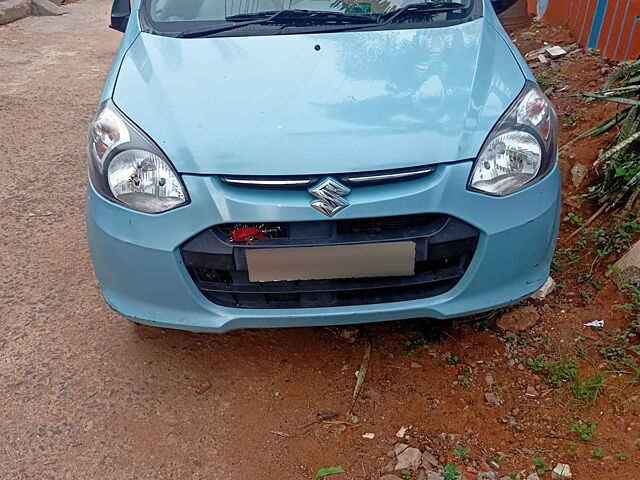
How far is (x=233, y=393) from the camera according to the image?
2277 mm

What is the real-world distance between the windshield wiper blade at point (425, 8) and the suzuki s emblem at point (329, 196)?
1014mm

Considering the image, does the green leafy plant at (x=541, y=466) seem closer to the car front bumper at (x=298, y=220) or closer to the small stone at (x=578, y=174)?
the car front bumper at (x=298, y=220)

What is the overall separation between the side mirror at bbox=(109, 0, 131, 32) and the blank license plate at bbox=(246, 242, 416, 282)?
1872 millimetres

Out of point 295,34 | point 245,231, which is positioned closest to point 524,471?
point 245,231

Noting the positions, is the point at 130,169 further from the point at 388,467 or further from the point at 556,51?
the point at 556,51

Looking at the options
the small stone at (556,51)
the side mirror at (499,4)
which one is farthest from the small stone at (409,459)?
the small stone at (556,51)

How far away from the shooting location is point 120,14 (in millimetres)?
3184

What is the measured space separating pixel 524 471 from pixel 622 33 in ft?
11.7

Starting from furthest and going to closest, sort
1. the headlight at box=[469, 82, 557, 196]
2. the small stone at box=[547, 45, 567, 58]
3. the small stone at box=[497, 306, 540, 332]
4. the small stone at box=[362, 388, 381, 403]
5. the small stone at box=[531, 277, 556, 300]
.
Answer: the small stone at box=[547, 45, 567, 58] < the small stone at box=[531, 277, 556, 300] < the small stone at box=[497, 306, 540, 332] < the small stone at box=[362, 388, 381, 403] < the headlight at box=[469, 82, 557, 196]

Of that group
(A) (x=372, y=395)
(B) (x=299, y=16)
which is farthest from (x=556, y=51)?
(A) (x=372, y=395)

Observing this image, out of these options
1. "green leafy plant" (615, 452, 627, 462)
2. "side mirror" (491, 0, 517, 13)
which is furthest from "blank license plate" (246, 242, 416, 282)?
"side mirror" (491, 0, 517, 13)

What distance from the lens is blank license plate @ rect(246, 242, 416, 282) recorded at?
187cm

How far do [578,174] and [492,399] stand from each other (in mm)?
1573

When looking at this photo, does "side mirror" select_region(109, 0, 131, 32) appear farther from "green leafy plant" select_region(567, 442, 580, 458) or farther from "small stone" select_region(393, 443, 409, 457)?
"green leafy plant" select_region(567, 442, 580, 458)
